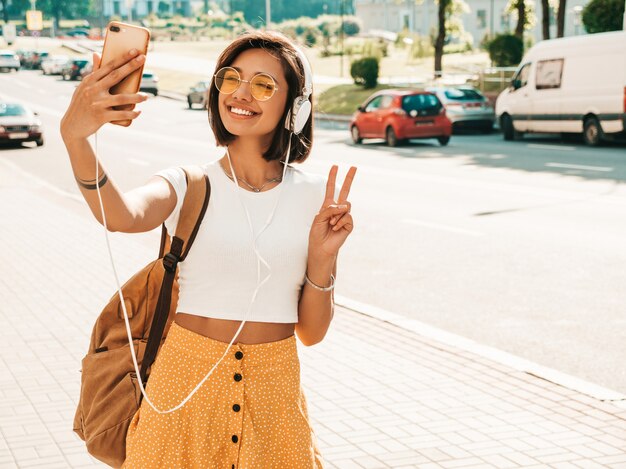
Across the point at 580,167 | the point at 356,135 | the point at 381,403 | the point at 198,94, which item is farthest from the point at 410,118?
the point at 198,94

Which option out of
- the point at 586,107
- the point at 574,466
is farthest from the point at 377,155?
the point at 574,466

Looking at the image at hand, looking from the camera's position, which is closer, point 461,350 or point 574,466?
point 574,466

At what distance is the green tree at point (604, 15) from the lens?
3497cm

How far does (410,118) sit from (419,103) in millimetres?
498

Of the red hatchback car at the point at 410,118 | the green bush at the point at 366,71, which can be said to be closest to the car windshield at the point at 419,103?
the red hatchback car at the point at 410,118

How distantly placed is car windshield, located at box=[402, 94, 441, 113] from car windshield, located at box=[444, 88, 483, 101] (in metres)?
4.90

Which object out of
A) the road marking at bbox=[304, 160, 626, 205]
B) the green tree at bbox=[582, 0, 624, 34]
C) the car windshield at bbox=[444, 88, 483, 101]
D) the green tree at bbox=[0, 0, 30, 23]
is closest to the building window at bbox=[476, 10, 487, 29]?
the green tree at bbox=[582, 0, 624, 34]

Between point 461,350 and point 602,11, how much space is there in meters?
30.2

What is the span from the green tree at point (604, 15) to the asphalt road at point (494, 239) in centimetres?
993

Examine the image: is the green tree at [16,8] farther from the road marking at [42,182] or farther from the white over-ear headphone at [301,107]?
the white over-ear headphone at [301,107]

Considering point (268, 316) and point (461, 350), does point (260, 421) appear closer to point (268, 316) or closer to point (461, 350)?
point (268, 316)

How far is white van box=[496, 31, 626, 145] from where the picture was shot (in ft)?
82.1

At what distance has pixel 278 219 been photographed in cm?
301

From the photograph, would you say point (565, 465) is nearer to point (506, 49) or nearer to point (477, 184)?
point (477, 184)
